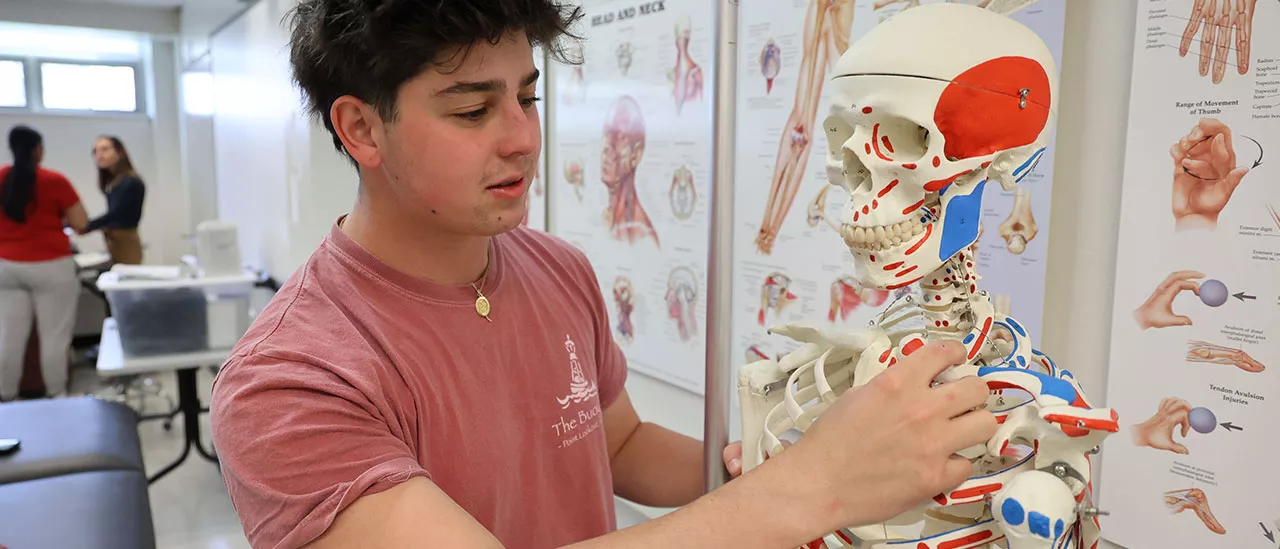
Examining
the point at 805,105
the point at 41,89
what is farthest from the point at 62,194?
the point at 805,105

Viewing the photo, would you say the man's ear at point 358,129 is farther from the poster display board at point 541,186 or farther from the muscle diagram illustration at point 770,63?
the poster display board at point 541,186

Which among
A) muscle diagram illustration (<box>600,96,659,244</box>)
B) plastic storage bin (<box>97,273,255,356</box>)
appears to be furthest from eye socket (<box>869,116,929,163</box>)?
plastic storage bin (<box>97,273,255,356</box>)

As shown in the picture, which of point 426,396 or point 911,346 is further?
point 426,396

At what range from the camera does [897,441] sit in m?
0.73

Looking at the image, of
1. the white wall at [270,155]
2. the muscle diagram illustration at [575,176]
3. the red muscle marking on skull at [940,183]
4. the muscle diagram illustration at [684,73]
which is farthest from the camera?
the white wall at [270,155]

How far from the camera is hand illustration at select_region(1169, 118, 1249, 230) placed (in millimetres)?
1254

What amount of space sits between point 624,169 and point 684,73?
15.3 inches

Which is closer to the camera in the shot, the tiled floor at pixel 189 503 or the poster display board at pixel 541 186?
the poster display board at pixel 541 186

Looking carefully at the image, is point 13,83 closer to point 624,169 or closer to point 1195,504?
point 624,169

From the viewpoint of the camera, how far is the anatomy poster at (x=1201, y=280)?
4.01 ft

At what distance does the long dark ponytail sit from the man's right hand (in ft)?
16.3

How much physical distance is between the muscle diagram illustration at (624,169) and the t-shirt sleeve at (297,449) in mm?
1662

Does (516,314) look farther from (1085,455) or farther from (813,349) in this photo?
(1085,455)

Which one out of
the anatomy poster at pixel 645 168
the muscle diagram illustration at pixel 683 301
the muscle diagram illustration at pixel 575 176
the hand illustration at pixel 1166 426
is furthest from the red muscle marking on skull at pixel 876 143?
the muscle diagram illustration at pixel 575 176
